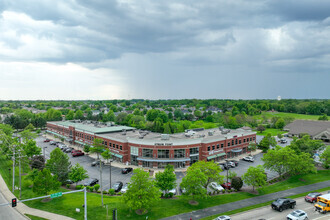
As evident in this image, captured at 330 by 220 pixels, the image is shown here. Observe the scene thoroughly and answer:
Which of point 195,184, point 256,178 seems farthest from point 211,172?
point 256,178

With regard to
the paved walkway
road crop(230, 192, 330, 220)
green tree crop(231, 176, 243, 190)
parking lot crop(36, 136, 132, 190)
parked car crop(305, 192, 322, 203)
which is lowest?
parking lot crop(36, 136, 132, 190)

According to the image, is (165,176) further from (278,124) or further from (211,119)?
(211,119)

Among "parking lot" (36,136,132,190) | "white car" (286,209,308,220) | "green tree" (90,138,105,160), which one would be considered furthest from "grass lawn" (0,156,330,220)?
"green tree" (90,138,105,160)

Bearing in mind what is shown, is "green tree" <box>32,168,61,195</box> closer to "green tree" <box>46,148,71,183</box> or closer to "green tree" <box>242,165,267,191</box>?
"green tree" <box>46,148,71,183</box>

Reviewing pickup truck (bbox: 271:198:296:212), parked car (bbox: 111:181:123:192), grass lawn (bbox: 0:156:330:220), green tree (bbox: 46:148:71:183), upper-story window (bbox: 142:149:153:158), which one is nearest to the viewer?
grass lawn (bbox: 0:156:330:220)

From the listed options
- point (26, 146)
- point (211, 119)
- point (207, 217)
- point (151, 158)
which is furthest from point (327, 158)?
point (211, 119)

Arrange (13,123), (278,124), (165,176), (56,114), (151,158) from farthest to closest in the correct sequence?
1. (56,114)
2. (278,124)
3. (13,123)
4. (151,158)
5. (165,176)
